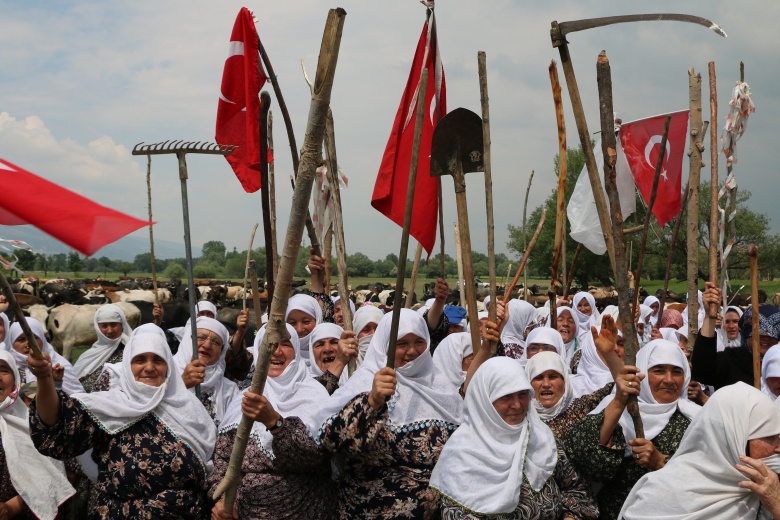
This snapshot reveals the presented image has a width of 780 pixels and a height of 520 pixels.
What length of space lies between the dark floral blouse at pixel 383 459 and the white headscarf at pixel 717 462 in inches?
40.7

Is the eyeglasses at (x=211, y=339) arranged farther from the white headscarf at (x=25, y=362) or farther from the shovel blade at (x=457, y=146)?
the shovel blade at (x=457, y=146)

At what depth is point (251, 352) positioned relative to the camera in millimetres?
6039

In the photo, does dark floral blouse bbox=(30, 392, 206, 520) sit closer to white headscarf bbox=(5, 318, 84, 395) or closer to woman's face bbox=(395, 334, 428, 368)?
woman's face bbox=(395, 334, 428, 368)

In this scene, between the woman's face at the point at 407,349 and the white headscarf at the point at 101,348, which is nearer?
the woman's face at the point at 407,349

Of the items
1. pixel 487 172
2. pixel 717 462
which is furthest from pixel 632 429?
pixel 487 172

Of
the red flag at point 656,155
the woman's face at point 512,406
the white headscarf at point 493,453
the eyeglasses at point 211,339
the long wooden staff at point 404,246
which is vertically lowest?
the white headscarf at point 493,453

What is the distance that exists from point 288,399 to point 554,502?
59.4 inches

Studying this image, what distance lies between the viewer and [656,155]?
25.0 ft

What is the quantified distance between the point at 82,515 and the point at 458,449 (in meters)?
2.55

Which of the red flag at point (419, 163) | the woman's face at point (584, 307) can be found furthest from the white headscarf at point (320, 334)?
the woman's face at point (584, 307)

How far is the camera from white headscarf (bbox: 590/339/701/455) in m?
3.77

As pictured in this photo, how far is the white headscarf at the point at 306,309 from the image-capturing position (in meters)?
5.94

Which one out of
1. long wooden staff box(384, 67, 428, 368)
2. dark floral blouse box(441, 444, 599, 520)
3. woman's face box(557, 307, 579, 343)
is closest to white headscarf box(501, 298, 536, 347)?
woman's face box(557, 307, 579, 343)

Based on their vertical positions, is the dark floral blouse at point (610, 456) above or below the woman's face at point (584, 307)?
below
